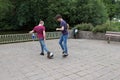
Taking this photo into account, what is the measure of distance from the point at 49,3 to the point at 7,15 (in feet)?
22.1

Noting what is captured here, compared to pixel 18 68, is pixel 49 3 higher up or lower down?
higher up

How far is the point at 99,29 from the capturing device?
1123 cm

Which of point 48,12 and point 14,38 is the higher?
point 48,12

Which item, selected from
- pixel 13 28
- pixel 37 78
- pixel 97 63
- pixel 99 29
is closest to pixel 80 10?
pixel 99 29

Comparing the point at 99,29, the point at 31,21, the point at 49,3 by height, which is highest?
the point at 49,3

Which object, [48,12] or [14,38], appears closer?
[14,38]

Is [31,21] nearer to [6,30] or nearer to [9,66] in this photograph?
[6,30]

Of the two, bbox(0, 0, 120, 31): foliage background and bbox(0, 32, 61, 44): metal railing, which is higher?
bbox(0, 0, 120, 31): foliage background

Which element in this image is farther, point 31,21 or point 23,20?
point 31,21

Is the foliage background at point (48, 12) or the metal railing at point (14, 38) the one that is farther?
the foliage background at point (48, 12)

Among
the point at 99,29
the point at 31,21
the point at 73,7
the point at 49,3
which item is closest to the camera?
the point at 99,29

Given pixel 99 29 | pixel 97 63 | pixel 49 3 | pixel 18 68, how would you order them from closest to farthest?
pixel 18 68, pixel 97 63, pixel 99 29, pixel 49 3

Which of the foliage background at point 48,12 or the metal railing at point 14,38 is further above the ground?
the foliage background at point 48,12

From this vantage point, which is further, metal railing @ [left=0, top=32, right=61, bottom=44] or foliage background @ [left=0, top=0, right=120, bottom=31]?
foliage background @ [left=0, top=0, right=120, bottom=31]
